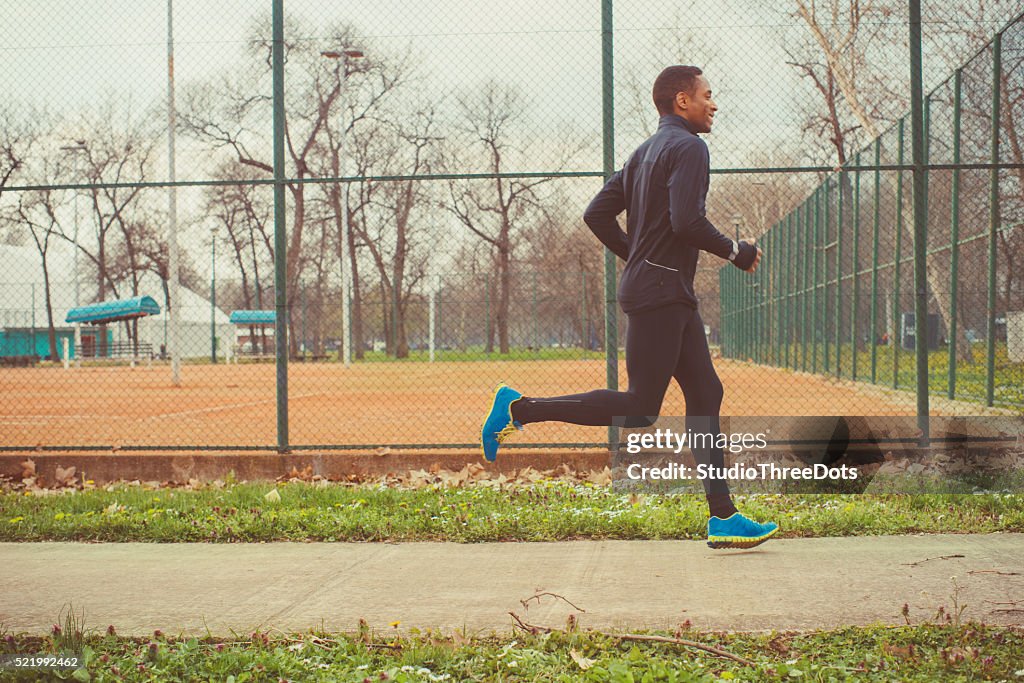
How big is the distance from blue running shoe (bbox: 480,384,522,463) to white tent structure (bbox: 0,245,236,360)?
99.2 ft

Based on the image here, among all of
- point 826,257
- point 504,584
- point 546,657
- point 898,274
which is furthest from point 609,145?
point 826,257

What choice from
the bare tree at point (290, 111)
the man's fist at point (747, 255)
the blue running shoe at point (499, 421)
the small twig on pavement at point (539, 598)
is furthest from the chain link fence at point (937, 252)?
the bare tree at point (290, 111)

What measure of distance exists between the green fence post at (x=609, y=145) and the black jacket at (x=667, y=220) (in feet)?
8.84

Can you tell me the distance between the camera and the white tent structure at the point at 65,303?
3784 centimetres

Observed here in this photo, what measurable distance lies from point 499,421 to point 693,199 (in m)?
1.30

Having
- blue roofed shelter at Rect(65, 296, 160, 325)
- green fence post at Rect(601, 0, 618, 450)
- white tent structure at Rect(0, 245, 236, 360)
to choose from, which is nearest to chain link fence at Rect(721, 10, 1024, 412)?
green fence post at Rect(601, 0, 618, 450)

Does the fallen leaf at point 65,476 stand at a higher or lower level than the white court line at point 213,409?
lower

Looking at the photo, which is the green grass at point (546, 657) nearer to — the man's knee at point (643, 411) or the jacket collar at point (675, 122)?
the man's knee at point (643, 411)

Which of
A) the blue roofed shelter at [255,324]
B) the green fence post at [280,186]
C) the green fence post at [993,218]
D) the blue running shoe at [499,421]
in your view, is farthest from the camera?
the blue roofed shelter at [255,324]

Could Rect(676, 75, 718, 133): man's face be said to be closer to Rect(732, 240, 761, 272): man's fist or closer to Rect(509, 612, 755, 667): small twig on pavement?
Rect(732, 240, 761, 272): man's fist

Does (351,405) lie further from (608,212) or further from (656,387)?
(656,387)

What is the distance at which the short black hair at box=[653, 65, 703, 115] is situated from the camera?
4328mm

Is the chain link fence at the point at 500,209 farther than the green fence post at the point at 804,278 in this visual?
No

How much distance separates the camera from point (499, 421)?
4680 millimetres
